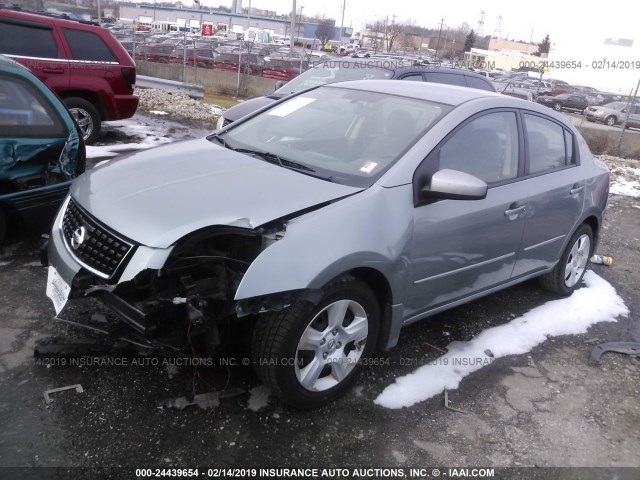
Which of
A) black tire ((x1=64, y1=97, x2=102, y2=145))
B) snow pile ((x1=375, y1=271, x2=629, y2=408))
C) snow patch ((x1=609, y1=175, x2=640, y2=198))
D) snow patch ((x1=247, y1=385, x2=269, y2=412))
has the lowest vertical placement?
snow pile ((x1=375, y1=271, x2=629, y2=408))

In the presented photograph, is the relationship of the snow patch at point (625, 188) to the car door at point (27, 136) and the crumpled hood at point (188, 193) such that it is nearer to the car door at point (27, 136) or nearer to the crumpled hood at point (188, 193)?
the crumpled hood at point (188, 193)

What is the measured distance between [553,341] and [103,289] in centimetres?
328

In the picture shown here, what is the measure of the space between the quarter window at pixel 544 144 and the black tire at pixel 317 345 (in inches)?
75.4

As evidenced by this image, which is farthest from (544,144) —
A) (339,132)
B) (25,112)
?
(25,112)

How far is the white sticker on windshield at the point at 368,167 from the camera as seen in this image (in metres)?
3.12

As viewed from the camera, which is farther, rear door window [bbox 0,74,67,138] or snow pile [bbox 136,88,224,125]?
snow pile [bbox 136,88,224,125]

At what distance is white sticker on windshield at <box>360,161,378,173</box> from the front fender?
0.69 ft

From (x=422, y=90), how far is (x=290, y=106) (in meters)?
1.01

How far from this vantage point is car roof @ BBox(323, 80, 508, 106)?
3.62 meters

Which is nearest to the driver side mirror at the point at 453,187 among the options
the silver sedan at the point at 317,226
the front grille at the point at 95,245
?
the silver sedan at the point at 317,226

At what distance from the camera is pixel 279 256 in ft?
8.26

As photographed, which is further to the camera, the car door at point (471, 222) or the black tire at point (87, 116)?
the black tire at point (87, 116)

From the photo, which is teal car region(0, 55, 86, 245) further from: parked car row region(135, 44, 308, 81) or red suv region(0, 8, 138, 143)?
parked car row region(135, 44, 308, 81)

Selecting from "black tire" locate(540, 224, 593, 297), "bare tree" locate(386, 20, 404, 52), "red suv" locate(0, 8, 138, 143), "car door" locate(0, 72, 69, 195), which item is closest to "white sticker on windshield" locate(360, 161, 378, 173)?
"black tire" locate(540, 224, 593, 297)
